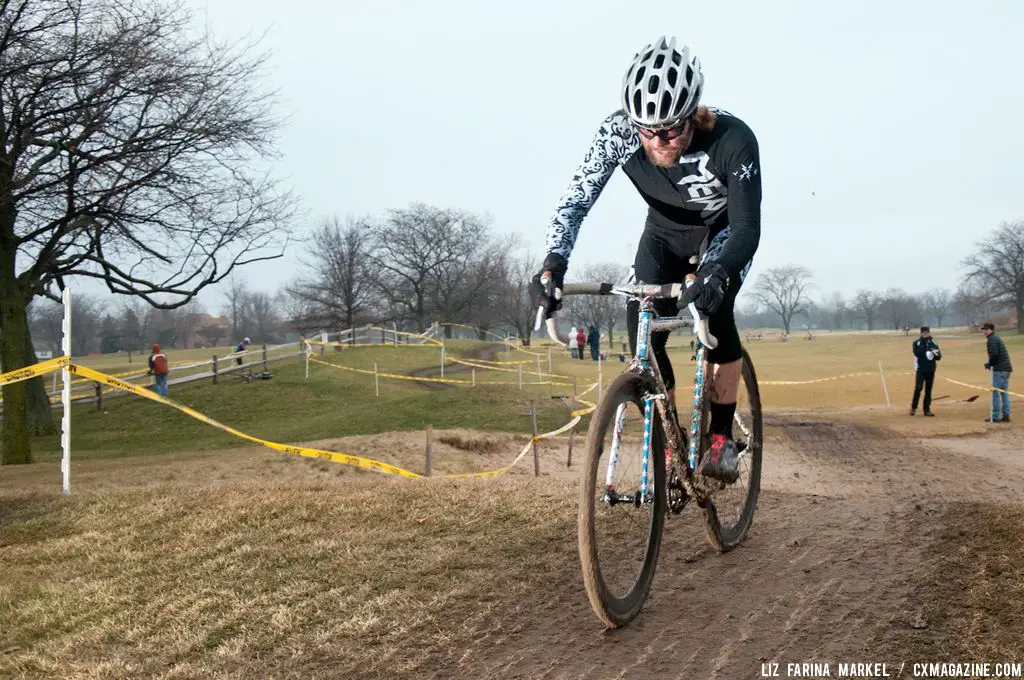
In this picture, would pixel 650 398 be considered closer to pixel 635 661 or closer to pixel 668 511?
pixel 668 511

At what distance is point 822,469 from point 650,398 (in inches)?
380

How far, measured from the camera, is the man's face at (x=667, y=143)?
373 cm

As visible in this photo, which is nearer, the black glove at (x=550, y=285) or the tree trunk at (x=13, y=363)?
the black glove at (x=550, y=285)

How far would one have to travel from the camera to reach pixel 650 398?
146 inches

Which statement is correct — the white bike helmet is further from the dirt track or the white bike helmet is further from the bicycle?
the dirt track

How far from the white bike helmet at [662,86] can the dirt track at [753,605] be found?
2.31 m

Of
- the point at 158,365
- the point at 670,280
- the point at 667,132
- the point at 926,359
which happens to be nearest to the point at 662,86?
the point at 667,132

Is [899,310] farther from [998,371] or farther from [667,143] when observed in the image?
[667,143]

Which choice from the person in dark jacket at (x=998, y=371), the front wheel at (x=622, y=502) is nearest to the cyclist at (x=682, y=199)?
the front wheel at (x=622, y=502)

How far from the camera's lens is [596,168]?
13.3 ft

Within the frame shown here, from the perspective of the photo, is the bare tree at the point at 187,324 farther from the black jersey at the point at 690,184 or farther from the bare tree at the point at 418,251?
the black jersey at the point at 690,184

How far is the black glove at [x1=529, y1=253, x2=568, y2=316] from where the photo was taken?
12.0 ft

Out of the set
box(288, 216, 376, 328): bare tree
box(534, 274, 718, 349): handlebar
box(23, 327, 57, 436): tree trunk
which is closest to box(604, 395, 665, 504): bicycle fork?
box(534, 274, 718, 349): handlebar

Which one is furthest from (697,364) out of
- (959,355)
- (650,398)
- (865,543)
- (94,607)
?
(959,355)
